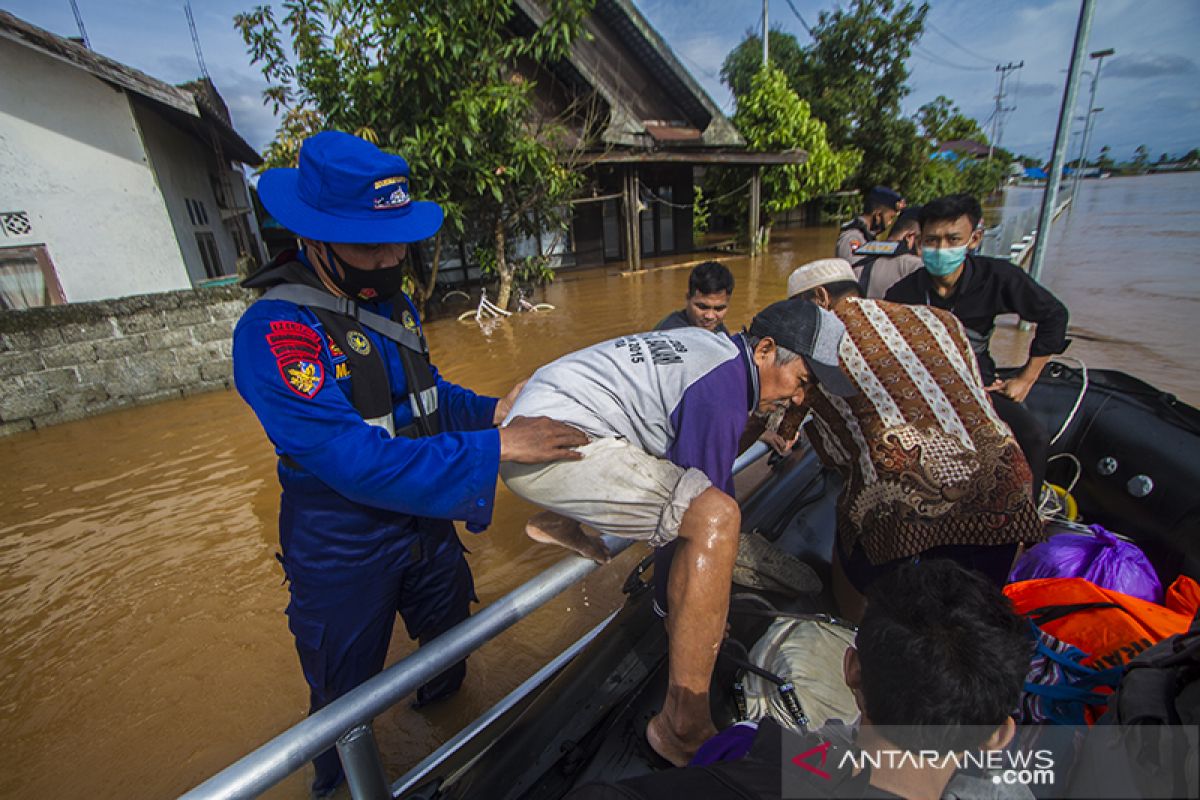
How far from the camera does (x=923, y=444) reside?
1.74 metres

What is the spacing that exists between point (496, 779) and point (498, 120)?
7.92 metres

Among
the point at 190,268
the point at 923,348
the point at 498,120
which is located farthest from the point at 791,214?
the point at 923,348

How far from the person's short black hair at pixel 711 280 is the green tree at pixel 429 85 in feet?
17.0

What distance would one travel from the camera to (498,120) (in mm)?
7539

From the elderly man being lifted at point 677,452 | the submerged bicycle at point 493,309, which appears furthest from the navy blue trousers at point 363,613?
the submerged bicycle at point 493,309

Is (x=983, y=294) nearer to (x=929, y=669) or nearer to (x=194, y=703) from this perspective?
(x=929, y=669)

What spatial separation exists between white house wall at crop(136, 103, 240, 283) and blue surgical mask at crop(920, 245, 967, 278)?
29.3 feet

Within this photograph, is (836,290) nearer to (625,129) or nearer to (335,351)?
(335,351)

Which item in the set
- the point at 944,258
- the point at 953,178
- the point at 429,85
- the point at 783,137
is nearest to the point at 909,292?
the point at 944,258

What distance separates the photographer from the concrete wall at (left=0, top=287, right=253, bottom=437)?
5.86 m

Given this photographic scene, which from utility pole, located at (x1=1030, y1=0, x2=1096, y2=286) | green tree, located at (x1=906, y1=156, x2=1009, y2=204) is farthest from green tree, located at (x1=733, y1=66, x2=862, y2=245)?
utility pole, located at (x1=1030, y1=0, x2=1096, y2=286)

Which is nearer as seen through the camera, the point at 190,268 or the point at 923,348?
the point at 923,348

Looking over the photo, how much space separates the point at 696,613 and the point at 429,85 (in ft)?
25.5

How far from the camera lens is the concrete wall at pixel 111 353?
19.2ft
